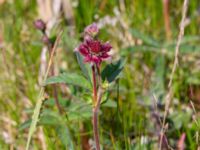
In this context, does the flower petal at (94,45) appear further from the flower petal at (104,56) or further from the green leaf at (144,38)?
the green leaf at (144,38)

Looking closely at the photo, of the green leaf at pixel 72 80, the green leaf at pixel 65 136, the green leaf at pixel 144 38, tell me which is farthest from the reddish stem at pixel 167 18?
the green leaf at pixel 72 80

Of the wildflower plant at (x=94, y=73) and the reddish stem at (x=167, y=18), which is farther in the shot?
the reddish stem at (x=167, y=18)

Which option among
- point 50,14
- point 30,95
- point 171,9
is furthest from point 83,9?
point 30,95

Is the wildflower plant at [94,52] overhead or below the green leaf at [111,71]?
overhead

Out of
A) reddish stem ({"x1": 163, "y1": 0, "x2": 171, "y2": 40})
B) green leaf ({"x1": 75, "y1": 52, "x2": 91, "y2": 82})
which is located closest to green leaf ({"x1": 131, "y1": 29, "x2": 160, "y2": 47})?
reddish stem ({"x1": 163, "y1": 0, "x2": 171, "y2": 40})

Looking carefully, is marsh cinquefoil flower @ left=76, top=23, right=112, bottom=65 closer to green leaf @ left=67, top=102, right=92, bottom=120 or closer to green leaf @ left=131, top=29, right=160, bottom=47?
green leaf @ left=67, top=102, right=92, bottom=120

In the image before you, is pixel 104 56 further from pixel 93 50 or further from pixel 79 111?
pixel 79 111

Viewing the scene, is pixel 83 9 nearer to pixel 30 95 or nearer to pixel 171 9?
pixel 171 9
